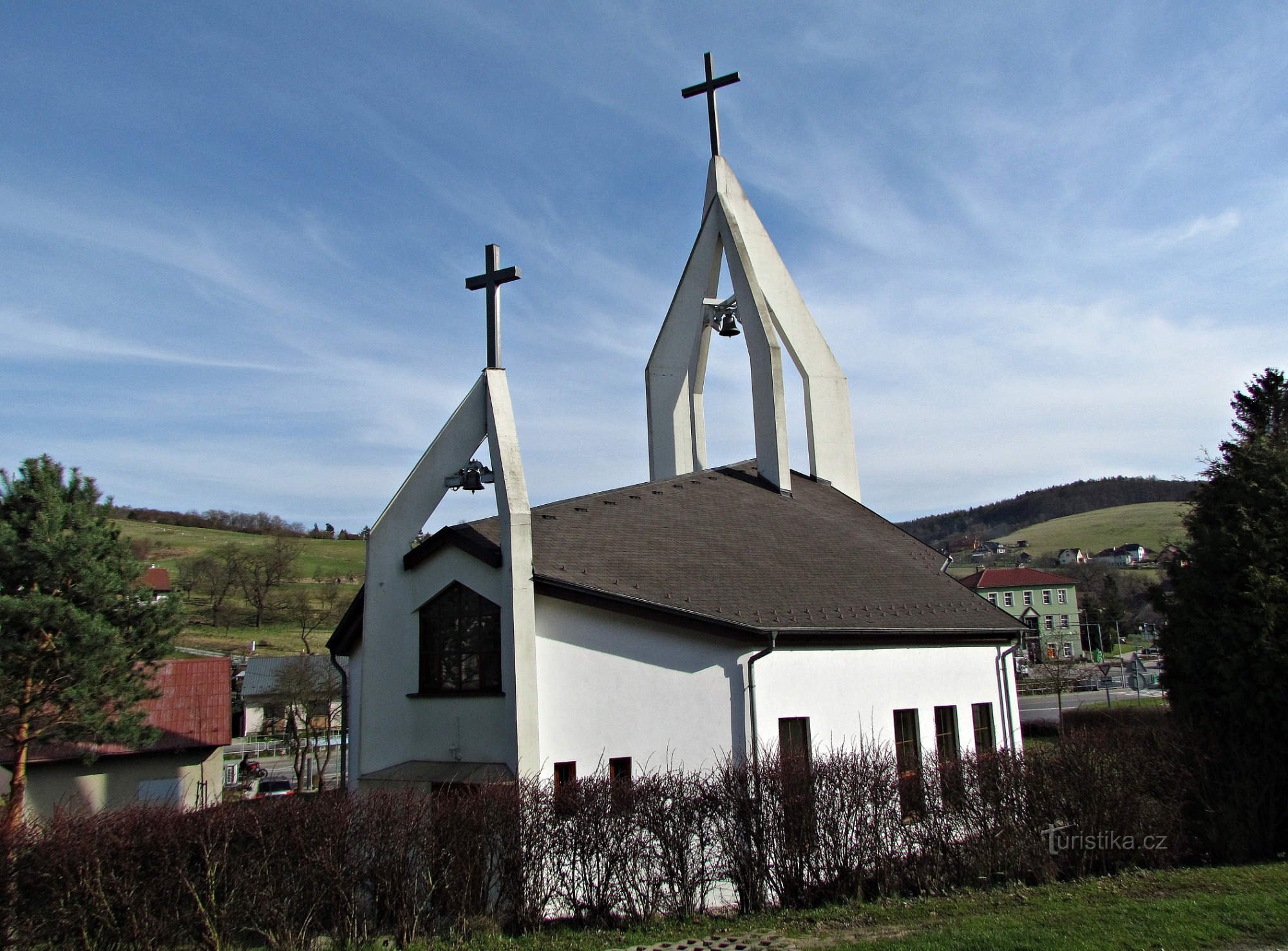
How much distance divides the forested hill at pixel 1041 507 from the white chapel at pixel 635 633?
14948 centimetres

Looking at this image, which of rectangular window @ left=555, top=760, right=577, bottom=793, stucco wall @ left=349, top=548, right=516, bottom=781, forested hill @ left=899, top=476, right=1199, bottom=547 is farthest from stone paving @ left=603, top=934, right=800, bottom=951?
forested hill @ left=899, top=476, right=1199, bottom=547

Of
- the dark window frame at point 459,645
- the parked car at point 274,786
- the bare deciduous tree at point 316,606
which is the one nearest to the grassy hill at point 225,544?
the bare deciduous tree at point 316,606

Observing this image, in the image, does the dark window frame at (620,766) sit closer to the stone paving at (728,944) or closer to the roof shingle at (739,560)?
the roof shingle at (739,560)

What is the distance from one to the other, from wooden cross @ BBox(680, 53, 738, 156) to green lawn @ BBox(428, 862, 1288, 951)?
17.7 metres

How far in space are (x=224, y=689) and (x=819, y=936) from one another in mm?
20181

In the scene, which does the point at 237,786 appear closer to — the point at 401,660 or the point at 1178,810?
the point at 401,660

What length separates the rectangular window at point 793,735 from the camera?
1259cm

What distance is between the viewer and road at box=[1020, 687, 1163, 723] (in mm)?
38562

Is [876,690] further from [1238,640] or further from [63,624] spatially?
[63,624]

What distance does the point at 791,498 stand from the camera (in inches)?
746

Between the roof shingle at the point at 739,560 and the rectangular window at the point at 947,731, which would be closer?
the roof shingle at the point at 739,560

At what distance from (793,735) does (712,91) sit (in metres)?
16.4

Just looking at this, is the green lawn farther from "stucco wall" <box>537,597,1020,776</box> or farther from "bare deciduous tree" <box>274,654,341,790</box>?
"bare deciduous tree" <box>274,654,341,790</box>

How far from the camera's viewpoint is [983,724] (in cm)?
1578
